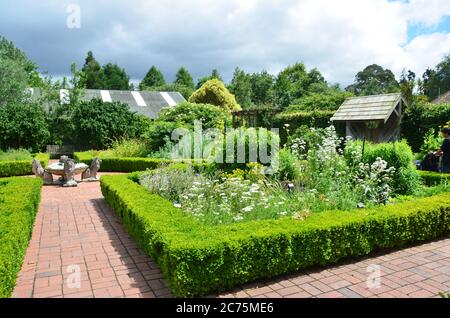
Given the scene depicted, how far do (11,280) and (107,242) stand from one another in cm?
192

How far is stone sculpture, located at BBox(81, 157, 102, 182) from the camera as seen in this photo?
39.2ft

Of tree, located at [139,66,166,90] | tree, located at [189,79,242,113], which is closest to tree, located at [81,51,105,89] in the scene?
tree, located at [139,66,166,90]

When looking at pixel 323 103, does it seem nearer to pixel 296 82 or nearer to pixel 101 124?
pixel 101 124

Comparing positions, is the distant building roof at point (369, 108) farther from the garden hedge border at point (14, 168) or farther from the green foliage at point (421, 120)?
the garden hedge border at point (14, 168)

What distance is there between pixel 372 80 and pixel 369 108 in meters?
56.1

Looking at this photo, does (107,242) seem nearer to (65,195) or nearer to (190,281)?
(190,281)

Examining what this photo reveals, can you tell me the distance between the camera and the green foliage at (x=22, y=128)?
1844cm

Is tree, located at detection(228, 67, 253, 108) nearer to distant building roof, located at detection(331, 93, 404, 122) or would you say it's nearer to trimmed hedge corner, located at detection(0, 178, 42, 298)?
distant building roof, located at detection(331, 93, 404, 122)

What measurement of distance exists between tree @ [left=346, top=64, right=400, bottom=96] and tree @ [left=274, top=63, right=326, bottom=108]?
20813 millimetres

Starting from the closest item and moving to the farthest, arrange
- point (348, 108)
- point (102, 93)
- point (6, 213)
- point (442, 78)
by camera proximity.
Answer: point (6, 213)
point (348, 108)
point (102, 93)
point (442, 78)

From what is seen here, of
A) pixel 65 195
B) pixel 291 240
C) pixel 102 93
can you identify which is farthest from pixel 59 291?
pixel 102 93

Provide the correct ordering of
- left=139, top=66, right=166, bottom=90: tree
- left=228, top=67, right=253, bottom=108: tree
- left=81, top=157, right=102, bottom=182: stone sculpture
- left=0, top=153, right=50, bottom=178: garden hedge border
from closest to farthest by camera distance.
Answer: left=81, top=157, right=102, bottom=182: stone sculpture → left=0, top=153, right=50, bottom=178: garden hedge border → left=228, top=67, right=253, bottom=108: tree → left=139, top=66, right=166, bottom=90: tree

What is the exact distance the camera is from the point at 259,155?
9484 millimetres

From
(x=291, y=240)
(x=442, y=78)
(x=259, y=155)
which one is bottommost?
(x=291, y=240)
